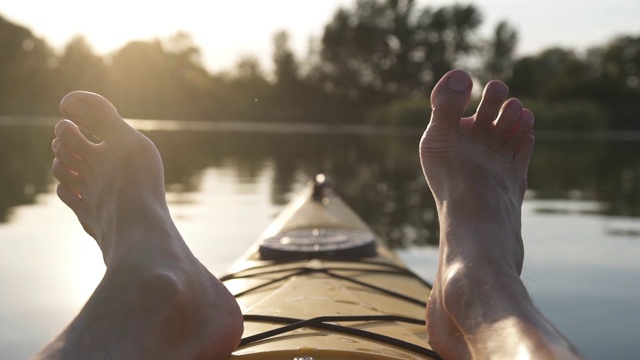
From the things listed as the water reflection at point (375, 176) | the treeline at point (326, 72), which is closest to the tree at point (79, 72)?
the treeline at point (326, 72)

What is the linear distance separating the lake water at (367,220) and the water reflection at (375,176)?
20mm

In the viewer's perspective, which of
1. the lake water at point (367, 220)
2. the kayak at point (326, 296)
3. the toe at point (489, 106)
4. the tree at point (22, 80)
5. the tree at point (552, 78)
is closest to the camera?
the kayak at point (326, 296)

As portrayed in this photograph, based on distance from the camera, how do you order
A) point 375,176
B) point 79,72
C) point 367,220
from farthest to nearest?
point 79,72 → point 375,176 → point 367,220

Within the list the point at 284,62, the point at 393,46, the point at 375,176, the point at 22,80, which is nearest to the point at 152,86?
the point at 22,80

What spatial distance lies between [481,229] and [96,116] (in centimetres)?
106

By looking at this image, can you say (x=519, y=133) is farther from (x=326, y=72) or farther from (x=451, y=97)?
(x=326, y=72)

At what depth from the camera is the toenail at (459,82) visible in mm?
2191

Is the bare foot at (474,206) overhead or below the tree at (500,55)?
below

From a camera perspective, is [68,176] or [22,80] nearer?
[68,176]

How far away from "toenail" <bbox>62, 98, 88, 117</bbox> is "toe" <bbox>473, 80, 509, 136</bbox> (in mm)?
1151

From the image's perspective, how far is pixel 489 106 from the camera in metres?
2.33

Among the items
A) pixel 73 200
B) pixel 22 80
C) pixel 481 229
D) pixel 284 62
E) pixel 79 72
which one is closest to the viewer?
pixel 481 229

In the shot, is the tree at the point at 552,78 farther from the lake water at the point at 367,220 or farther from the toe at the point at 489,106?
the toe at the point at 489,106

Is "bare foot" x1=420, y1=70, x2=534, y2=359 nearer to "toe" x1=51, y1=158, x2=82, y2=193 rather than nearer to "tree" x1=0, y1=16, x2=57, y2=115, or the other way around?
"toe" x1=51, y1=158, x2=82, y2=193
